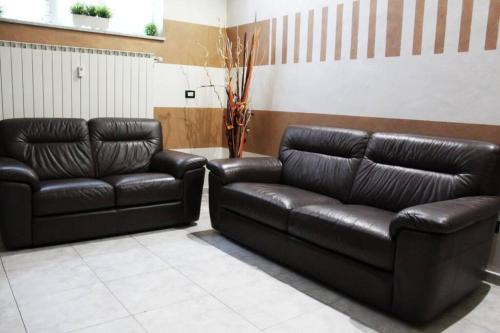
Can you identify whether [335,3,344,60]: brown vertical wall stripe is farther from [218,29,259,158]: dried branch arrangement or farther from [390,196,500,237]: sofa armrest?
[390,196,500,237]: sofa armrest

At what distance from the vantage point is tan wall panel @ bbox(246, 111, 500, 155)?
9.40 ft

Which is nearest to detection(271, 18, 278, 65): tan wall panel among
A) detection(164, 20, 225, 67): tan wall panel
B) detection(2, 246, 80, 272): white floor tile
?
detection(164, 20, 225, 67): tan wall panel

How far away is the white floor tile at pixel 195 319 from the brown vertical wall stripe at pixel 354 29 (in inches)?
90.3

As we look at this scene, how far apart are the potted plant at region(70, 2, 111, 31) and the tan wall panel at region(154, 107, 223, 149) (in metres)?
1.00

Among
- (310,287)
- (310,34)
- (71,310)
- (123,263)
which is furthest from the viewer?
(310,34)

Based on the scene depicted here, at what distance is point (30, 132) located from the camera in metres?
3.62

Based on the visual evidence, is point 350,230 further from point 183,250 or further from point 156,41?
point 156,41

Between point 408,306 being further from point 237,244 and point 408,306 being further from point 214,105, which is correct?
point 214,105

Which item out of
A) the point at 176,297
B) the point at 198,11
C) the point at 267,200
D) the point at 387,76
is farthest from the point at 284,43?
the point at 176,297

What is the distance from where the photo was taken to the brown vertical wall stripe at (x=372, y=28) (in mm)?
3406

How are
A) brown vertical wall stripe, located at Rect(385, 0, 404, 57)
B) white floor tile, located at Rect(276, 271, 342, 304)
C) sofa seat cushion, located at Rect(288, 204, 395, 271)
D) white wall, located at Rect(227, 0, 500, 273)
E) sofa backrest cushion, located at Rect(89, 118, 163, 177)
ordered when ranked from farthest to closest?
sofa backrest cushion, located at Rect(89, 118, 163, 177) < brown vertical wall stripe, located at Rect(385, 0, 404, 57) < white wall, located at Rect(227, 0, 500, 273) < white floor tile, located at Rect(276, 271, 342, 304) < sofa seat cushion, located at Rect(288, 204, 395, 271)

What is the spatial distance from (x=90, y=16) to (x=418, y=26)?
2.95 meters

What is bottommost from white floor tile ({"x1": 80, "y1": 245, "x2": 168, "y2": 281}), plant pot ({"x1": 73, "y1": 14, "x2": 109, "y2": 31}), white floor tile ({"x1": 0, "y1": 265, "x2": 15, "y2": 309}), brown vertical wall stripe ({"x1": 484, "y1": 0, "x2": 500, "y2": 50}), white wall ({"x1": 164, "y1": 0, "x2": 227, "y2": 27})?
white floor tile ({"x1": 0, "y1": 265, "x2": 15, "y2": 309})

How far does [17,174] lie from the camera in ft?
9.82
